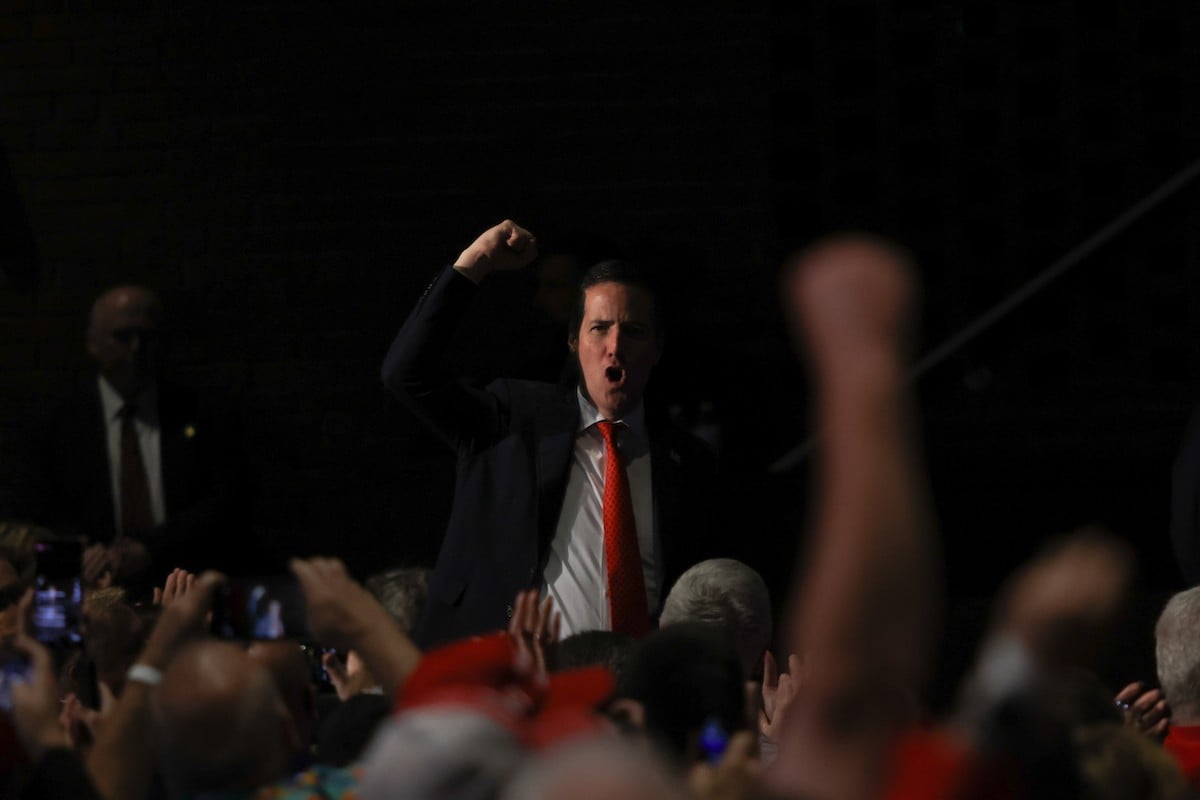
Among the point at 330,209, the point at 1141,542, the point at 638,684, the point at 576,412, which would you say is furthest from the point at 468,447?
the point at 1141,542

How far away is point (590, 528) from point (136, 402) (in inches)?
77.4

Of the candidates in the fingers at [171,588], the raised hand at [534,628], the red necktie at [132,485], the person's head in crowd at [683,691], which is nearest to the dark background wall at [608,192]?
the red necktie at [132,485]

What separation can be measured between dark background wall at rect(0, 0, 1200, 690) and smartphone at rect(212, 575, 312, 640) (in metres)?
1.36

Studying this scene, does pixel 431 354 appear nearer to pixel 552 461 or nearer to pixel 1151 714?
pixel 552 461

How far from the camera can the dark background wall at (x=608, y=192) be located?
5547mm

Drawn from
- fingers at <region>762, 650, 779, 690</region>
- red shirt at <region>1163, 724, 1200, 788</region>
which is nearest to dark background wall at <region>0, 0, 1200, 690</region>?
fingers at <region>762, 650, 779, 690</region>

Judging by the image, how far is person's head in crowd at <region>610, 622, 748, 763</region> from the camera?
217 centimetres

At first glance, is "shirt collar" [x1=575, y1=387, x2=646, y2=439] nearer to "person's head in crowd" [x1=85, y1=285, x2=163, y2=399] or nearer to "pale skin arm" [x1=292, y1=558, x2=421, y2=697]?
"pale skin arm" [x1=292, y1=558, x2=421, y2=697]

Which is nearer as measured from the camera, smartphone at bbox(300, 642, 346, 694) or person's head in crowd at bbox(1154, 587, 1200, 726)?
person's head in crowd at bbox(1154, 587, 1200, 726)

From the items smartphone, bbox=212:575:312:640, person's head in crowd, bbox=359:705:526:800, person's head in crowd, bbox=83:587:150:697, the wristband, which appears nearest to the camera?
person's head in crowd, bbox=359:705:526:800

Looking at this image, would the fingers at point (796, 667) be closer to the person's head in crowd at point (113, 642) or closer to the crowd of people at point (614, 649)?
the crowd of people at point (614, 649)

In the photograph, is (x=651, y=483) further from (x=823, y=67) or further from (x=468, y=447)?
(x=823, y=67)

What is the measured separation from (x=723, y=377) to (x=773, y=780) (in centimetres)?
405

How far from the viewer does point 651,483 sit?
12.5 feet
